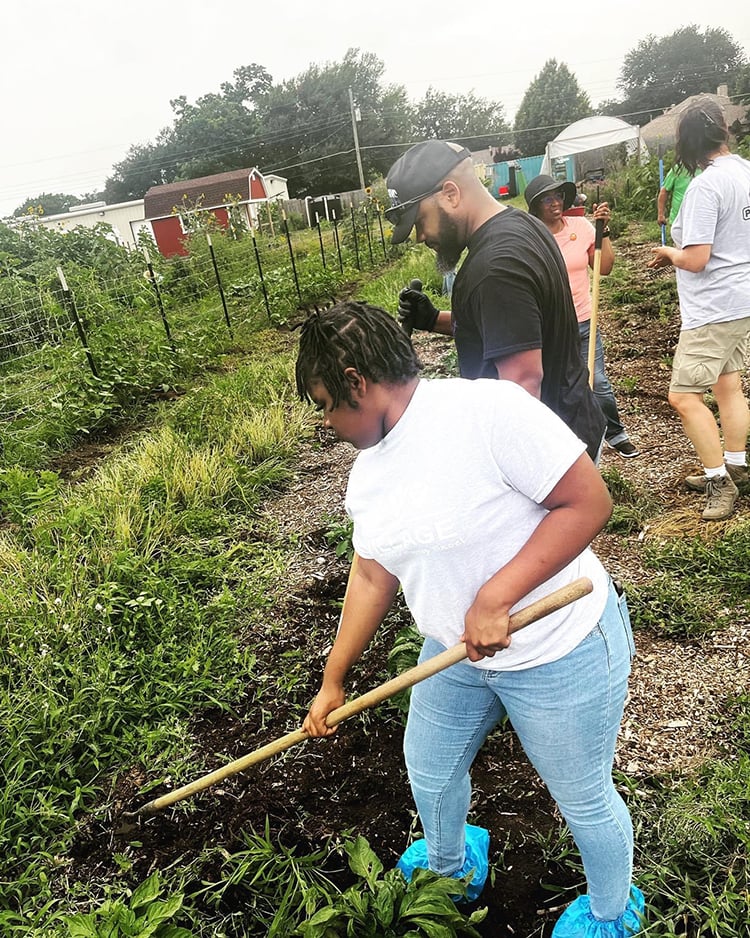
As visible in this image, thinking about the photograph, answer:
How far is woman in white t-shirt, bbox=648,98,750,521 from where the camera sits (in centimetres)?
323

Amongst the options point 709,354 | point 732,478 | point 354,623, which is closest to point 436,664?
point 354,623

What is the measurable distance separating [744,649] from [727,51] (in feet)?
288

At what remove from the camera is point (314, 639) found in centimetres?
316

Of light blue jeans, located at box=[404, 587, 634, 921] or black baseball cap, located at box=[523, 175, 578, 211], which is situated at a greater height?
black baseball cap, located at box=[523, 175, 578, 211]

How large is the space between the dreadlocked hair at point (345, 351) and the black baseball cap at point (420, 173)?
76cm

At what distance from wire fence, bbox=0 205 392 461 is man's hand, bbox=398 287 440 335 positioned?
2.49 meters

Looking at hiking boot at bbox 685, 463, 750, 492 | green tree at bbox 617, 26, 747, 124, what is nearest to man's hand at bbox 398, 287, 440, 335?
hiking boot at bbox 685, 463, 750, 492

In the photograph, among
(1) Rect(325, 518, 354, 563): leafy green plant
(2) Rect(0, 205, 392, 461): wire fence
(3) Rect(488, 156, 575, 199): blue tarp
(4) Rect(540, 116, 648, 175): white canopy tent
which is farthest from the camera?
(3) Rect(488, 156, 575, 199): blue tarp

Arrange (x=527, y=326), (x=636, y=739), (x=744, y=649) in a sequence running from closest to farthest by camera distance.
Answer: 1. (x=527, y=326)
2. (x=636, y=739)
3. (x=744, y=649)

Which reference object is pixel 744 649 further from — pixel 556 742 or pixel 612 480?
pixel 556 742

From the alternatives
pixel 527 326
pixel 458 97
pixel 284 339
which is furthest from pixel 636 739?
pixel 458 97

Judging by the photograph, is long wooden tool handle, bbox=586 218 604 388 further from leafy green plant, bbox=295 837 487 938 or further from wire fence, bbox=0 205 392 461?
leafy green plant, bbox=295 837 487 938

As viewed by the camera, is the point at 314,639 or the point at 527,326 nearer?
the point at 527,326

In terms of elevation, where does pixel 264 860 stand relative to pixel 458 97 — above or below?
below
